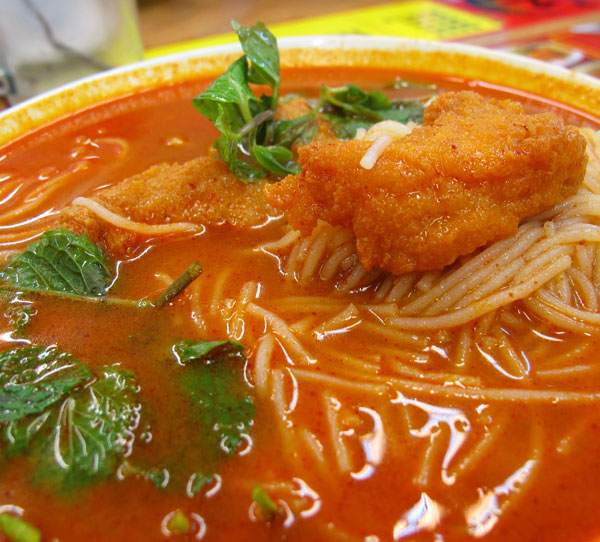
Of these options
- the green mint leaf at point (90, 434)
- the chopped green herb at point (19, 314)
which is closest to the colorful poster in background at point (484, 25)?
the chopped green herb at point (19, 314)

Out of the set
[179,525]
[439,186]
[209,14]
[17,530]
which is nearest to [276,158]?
[439,186]

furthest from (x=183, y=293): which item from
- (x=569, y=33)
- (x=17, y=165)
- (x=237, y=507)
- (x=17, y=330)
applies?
(x=569, y=33)

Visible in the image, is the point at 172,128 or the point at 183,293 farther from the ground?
the point at 172,128

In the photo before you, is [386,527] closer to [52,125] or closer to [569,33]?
[52,125]

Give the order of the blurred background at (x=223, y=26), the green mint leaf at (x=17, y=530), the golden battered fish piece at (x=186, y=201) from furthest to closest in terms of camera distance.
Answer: the blurred background at (x=223, y=26)
the golden battered fish piece at (x=186, y=201)
the green mint leaf at (x=17, y=530)

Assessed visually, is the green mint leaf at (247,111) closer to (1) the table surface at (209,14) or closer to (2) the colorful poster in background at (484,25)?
(2) the colorful poster in background at (484,25)

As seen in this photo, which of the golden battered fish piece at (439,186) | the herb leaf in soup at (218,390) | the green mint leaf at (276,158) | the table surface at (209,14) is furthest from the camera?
the table surface at (209,14)
